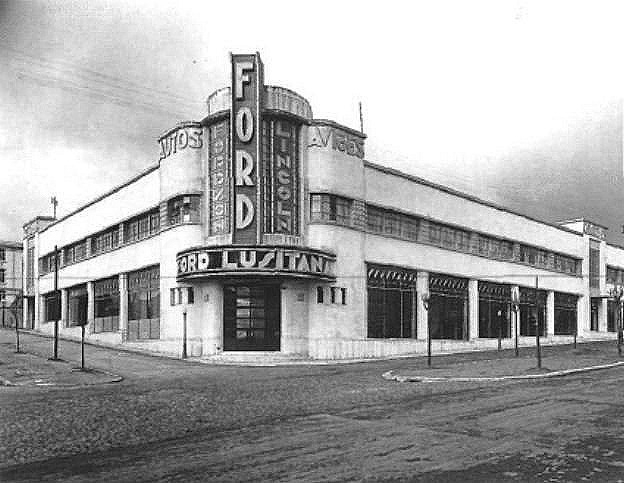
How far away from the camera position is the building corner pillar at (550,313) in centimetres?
6544

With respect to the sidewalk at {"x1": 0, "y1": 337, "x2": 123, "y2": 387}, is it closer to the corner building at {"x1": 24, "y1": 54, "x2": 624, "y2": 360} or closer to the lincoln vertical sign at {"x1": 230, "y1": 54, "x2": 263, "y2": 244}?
the corner building at {"x1": 24, "y1": 54, "x2": 624, "y2": 360}

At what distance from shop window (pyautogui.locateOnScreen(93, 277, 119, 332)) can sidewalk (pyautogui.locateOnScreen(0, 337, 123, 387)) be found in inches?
533

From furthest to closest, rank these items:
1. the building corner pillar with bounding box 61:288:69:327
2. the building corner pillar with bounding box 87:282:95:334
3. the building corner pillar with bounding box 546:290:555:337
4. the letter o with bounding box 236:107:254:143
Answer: the building corner pillar with bounding box 546:290:555:337, the building corner pillar with bounding box 61:288:69:327, the building corner pillar with bounding box 87:282:95:334, the letter o with bounding box 236:107:254:143

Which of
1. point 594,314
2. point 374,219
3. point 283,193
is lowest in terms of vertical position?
point 594,314

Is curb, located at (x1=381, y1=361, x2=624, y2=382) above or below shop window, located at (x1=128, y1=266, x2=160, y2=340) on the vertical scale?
below

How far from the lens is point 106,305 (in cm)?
5272

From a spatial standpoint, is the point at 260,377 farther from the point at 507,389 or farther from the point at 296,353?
the point at 296,353

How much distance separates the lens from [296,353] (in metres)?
39.1

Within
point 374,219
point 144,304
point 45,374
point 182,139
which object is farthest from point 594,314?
point 45,374

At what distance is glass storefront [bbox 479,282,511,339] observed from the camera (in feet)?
181

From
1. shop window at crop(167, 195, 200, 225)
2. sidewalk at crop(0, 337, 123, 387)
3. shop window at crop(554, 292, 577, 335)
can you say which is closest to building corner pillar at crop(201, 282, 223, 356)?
shop window at crop(167, 195, 200, 225)

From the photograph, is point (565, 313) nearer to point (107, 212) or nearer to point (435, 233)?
point (435, 233)

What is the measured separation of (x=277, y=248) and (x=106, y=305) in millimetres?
21313

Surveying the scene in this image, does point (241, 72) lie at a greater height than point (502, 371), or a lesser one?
greater
